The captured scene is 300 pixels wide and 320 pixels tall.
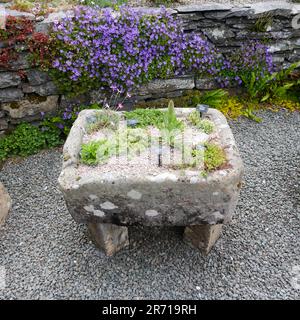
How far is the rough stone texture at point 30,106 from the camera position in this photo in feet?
14.3

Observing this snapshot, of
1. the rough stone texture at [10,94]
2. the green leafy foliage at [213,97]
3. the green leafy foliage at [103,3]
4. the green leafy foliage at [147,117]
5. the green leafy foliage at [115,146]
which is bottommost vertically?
the green leafy foliage at [213,97]

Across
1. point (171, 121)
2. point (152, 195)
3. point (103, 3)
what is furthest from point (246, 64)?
point (152, 195)

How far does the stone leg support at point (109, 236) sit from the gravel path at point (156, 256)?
80 millimetres

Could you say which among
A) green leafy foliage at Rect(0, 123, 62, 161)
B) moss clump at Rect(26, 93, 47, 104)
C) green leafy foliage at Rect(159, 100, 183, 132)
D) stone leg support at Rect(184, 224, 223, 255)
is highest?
green leafy foliage at Rect(159, 100, 183, 132)

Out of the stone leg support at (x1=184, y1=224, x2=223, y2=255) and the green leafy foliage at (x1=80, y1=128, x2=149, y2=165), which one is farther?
the stone leg support at (x1=184, y1=224, x2=223, y2=255)

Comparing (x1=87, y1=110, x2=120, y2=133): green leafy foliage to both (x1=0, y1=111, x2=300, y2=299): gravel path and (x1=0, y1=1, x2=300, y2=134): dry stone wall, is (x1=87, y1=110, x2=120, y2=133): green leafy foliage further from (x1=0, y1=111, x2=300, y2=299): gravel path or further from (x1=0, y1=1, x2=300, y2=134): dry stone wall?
(x1=0, y1=1, x2=300, y2=134): dry stone wall

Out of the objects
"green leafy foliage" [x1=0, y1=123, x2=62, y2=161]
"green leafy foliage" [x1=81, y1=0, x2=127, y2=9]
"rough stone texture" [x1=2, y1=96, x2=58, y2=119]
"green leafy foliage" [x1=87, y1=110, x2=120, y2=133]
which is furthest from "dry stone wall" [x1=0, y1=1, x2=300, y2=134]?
"green leafy foliage" [x1=87, y1=110, x2=120, y2=133]

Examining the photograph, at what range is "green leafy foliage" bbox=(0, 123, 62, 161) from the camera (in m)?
4.37

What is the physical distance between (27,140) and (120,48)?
154 centimetres

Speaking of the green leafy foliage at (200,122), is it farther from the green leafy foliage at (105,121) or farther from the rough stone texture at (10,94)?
the rough stone texture at (10,94)

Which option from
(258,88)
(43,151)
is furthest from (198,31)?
(43,151)

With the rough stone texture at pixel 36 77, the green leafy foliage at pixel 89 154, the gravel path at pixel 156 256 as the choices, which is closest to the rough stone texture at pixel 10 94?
the rough stone texture at pixel 36 77

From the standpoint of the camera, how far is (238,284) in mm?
2969

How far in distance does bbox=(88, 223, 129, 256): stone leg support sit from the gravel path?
0.26 ft
